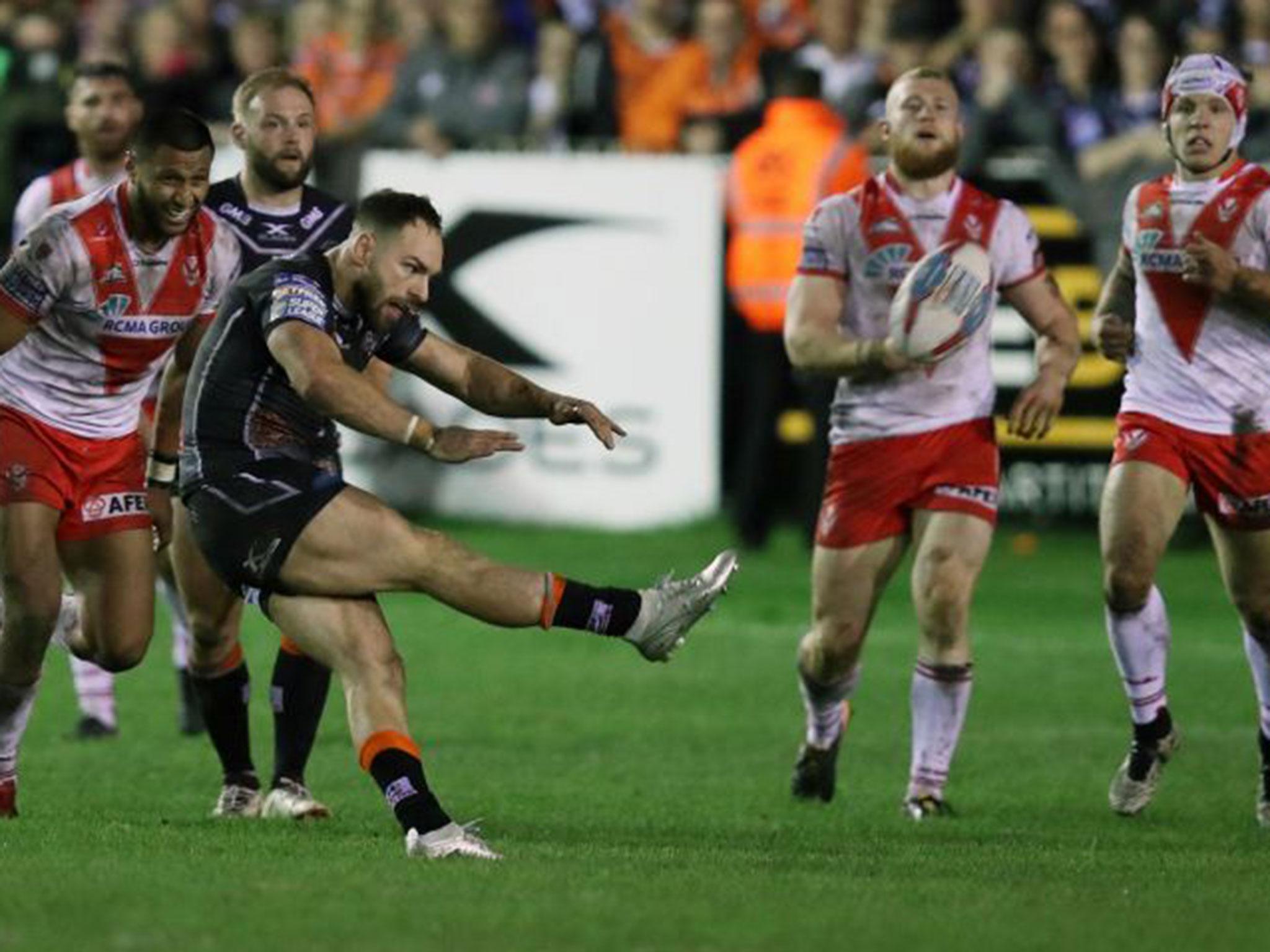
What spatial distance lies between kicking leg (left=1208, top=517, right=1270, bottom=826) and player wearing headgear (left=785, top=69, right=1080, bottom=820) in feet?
2.62

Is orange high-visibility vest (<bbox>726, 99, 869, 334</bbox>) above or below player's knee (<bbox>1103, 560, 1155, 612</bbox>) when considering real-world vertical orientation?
above

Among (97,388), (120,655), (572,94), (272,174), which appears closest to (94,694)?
(120,655)

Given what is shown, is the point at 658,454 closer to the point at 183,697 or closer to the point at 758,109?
the point at 758,109

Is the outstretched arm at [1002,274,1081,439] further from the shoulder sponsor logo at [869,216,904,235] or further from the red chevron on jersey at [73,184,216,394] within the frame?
the red chevron on jersey at [73,184,216,394]

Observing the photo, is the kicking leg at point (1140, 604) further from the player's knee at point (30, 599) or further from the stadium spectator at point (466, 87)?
the stadium spectator at point (466, 87)

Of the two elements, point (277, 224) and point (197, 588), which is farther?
point (277, 224)

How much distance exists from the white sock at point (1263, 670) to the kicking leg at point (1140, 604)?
0.30m

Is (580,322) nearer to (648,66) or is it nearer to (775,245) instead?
(775,245)

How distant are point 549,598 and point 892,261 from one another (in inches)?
98.2

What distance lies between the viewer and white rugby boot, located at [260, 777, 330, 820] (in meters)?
10.4

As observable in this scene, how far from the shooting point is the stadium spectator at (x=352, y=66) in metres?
20.9

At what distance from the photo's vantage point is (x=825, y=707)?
11.3 m

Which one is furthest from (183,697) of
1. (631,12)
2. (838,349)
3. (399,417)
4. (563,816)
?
(631,12)

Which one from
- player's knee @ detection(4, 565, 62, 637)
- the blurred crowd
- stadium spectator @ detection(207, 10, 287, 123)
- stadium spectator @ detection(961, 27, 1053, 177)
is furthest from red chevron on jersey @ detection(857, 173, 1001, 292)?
stadium spectator @ detection(207, 10, 287, 123)
